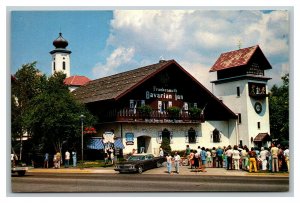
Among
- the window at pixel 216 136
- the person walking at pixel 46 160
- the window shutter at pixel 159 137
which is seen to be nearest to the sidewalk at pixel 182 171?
the person walking at pixel 46 160

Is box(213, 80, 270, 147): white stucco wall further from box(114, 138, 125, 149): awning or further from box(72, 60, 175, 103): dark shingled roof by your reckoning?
box(114, 138, 125, 149): awning

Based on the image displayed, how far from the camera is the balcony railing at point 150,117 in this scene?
35094 millimetres

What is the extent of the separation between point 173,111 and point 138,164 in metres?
10.2

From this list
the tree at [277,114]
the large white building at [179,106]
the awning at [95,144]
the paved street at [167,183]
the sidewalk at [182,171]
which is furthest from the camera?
the tree at [277,114]

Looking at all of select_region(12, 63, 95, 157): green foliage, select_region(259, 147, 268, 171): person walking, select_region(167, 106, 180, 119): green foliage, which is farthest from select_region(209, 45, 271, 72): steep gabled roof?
select_region(12, 63, 95, 157): green foliage

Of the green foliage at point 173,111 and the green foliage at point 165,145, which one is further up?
the green foliage at point 173,111

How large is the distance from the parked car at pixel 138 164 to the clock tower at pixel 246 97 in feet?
32.2

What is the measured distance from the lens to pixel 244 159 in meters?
26.3

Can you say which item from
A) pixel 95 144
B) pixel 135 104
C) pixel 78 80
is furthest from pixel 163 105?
pixel 78 80

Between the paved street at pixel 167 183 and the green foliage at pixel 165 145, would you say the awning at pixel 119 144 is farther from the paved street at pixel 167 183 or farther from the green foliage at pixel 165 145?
the paved street at pixel 167 183
